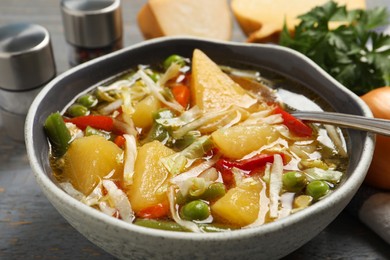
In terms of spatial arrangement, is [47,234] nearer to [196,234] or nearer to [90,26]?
[196,234]

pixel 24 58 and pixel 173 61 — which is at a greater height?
pixel 173 61

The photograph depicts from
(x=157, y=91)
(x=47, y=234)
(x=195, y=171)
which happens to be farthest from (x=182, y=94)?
(x=47, y=234)

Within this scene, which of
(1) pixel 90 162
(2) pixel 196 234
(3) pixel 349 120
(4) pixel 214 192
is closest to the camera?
(2) pixel 196 234

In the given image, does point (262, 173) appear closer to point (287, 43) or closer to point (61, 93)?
point (61, 93)

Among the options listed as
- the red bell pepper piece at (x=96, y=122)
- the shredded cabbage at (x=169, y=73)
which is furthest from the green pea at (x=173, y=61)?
the red bell pepper piece at (x=96, y=122)

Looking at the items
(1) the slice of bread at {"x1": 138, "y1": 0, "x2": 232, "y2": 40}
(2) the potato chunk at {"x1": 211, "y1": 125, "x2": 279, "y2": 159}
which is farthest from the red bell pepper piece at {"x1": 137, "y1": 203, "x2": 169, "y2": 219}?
(1) the slice of bread at {"x1": 138, "y1": 0, "x2": 232, "y2": 40}

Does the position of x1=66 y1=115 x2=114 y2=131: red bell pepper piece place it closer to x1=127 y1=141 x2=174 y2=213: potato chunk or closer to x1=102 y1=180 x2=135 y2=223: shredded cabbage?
x1=127 y1=141 x2=174 y2=213: potato chunk

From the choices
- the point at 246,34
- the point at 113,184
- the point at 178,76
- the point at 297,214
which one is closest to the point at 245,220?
the point at 297,214
